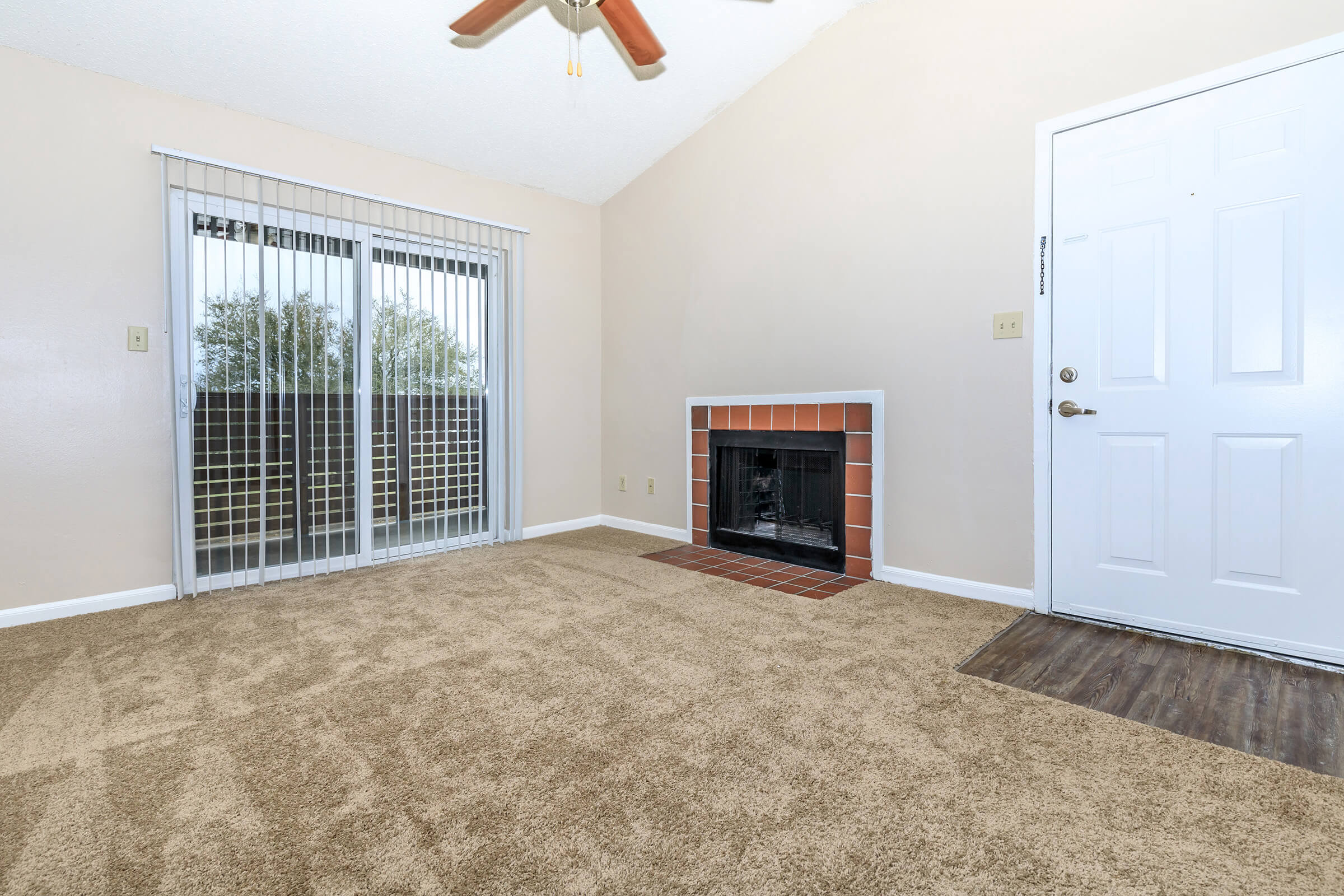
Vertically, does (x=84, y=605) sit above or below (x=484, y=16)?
below

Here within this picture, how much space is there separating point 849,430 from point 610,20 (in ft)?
6.73

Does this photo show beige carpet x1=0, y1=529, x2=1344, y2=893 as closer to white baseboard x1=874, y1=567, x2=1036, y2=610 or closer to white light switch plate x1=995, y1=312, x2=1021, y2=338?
white baseboard x1=874, y1=567, x2=1036, y2=610

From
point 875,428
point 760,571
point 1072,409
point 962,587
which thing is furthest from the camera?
point 760,571

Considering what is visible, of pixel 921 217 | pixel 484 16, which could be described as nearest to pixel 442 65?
pixel 484 16

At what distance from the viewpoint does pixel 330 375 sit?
3.24 meters

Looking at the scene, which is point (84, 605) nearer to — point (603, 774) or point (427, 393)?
point (427, 393)

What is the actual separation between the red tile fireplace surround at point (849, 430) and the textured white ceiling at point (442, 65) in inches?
70.3

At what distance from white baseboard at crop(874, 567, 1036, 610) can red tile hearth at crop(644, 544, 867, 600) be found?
0.53 ft

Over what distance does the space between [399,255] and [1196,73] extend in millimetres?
3652

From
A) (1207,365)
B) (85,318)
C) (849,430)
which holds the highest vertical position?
(85,318)

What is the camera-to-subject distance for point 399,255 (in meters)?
3.53

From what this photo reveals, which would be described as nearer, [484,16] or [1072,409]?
[484,16]

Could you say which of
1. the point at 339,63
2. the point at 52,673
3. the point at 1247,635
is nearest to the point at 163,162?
the point at 339,63

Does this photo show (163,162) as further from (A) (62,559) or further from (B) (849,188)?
(B) (849,188)
